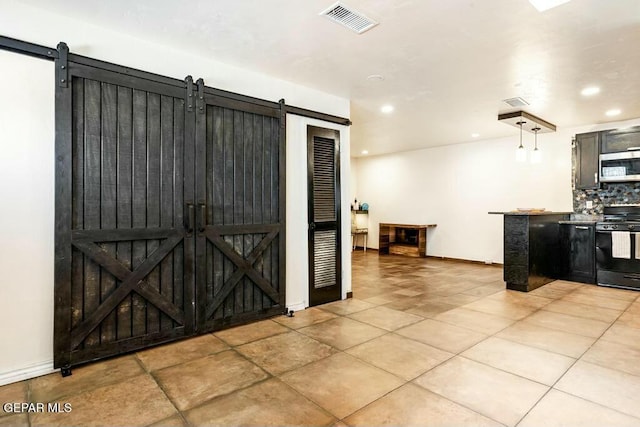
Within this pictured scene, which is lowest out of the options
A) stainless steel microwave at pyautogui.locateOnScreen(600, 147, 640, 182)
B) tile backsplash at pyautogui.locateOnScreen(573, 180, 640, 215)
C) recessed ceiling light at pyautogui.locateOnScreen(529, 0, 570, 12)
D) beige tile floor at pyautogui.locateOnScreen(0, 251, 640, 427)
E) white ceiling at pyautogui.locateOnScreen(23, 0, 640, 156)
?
beige tile floor at pyautogui.locateOnScreen(0, 251, 640, 427)

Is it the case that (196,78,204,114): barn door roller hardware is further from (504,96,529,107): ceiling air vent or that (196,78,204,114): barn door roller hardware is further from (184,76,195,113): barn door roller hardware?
(504,96,529,107): ceiling air vent

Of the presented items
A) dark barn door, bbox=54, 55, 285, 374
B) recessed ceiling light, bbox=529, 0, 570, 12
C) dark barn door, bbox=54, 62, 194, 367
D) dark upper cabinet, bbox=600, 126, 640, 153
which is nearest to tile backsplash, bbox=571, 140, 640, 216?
dark upper cabinet, bbox=600, 126, 640, 153

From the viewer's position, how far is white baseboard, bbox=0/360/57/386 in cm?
251

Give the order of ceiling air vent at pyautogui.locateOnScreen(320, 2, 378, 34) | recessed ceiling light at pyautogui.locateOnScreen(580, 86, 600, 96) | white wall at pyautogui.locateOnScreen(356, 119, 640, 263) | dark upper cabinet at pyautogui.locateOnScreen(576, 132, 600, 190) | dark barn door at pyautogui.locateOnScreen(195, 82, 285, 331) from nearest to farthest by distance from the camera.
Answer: ceiling air vent at pyautogui.locateOnScreen(320, 2, 378, 34), dark barn door at pyautogui.locateOnScreen(195, 82, 285, 331), recessed ceiling light at pyautogui.locateOnScreen(580, 86, 600, 96), dark upper cabinet at pyautogui.locateOnScreen(576, 132, 600, 190), white wall at pyautogui.locateOnScreen(356, 119, 640, 263)

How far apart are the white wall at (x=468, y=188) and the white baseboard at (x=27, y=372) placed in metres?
7.65

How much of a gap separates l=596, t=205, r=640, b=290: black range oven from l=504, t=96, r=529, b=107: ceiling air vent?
2380mm

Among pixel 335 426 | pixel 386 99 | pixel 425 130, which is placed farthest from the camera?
pixel 425 130

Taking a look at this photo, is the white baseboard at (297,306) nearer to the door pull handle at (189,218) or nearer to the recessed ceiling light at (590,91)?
the door pull handle at (189,218)

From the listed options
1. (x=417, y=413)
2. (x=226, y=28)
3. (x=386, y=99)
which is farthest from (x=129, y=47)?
(x=417, y=413)

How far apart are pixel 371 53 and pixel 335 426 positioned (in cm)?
314

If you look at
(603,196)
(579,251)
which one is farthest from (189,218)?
(603,196)

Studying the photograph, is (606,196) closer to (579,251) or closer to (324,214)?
(579,251)

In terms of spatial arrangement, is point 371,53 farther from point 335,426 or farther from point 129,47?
point 335,426

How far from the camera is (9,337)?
255 cm
